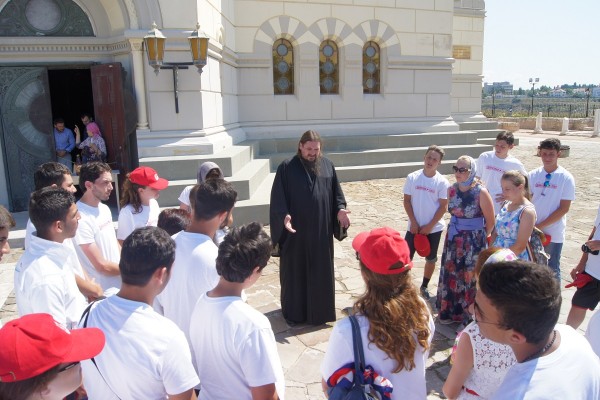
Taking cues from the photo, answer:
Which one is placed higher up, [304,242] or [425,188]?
[425,188]

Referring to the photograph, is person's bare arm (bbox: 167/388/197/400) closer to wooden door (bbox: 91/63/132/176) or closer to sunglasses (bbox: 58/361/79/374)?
sunglasses (bbox: 58/361/79/374)

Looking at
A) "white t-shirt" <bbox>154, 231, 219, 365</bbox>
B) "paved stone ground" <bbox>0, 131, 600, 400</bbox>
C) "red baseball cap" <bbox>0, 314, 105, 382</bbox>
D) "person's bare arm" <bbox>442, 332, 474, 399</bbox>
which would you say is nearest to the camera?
"red baseball cap" <bbox>0, 314, 105, 382</bbox>

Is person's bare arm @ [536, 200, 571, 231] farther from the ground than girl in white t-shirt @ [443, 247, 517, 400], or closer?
farther from the ground

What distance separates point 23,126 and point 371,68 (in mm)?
8024

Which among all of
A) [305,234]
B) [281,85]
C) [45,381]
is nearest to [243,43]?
[281,85]

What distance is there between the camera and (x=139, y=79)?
770cm

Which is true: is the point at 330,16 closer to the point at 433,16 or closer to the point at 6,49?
the point at 433,16

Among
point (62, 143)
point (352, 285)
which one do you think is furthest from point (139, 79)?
point (352, 285)

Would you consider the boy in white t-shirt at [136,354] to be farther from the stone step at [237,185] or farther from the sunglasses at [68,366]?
the stone step at [237,185]

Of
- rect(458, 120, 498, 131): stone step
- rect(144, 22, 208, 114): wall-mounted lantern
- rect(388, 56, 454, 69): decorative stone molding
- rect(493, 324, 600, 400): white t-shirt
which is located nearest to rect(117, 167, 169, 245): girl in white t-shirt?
rect(493, 324, 600, 400): white t-shirt

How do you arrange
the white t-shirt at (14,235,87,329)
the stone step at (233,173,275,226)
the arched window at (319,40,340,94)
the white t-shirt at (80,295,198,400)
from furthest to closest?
the arched window at (319,40,340,94)
the stone step at (233,173,275,226)
the white t-shirt at (14,235,87,329)
the white t-shirt at (80,295,198,400)

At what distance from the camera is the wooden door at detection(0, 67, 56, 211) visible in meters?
8.16

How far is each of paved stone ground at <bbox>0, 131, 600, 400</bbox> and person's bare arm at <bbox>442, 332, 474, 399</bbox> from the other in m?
1.24

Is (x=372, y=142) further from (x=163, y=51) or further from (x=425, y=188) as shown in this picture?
(x=425, y=188)
